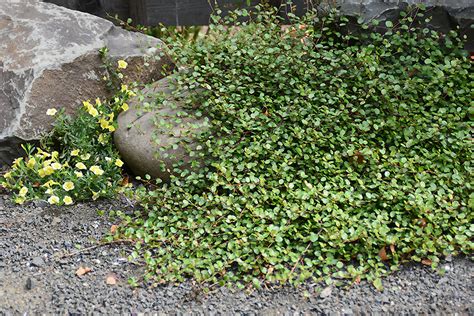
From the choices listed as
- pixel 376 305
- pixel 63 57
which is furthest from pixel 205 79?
pixel 376 305

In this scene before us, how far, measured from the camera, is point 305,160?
3414 millimetres

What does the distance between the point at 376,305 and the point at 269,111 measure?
1.33 m

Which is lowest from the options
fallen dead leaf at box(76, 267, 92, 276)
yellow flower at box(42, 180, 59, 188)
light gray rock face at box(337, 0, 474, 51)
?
fallen dead leaf at box(76, 267, 92, 276)

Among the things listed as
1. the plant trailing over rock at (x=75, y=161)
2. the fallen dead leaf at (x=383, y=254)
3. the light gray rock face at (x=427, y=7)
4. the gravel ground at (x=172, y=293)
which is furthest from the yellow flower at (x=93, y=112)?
the fallen dead leaf at (x=383, y=254)

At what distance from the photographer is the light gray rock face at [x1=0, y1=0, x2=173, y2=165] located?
380 centimetres

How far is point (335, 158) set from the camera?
3.40 meters

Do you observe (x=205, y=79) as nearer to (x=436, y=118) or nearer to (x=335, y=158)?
(x=335, y=158)

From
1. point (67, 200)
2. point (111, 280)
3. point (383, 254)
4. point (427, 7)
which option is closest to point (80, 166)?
point (67, 200)

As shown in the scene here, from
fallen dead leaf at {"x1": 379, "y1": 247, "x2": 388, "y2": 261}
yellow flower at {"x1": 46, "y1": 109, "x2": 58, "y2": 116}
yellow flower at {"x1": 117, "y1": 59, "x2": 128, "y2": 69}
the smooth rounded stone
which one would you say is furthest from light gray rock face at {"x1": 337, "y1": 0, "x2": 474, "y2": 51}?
yellow flower at {"x1": 46, "y1": 109, "x2": 58, "y2": 116}

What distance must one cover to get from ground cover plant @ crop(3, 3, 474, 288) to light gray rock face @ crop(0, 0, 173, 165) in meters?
0.15

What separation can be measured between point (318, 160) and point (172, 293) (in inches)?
43.3

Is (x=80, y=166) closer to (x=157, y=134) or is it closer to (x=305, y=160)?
(x=157, y=134)

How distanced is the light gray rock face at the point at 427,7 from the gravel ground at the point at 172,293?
1.66 metres

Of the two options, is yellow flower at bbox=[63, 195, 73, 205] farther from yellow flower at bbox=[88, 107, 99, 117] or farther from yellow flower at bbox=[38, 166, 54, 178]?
yellow flower at bbox=[88, 107, 99, 117]
